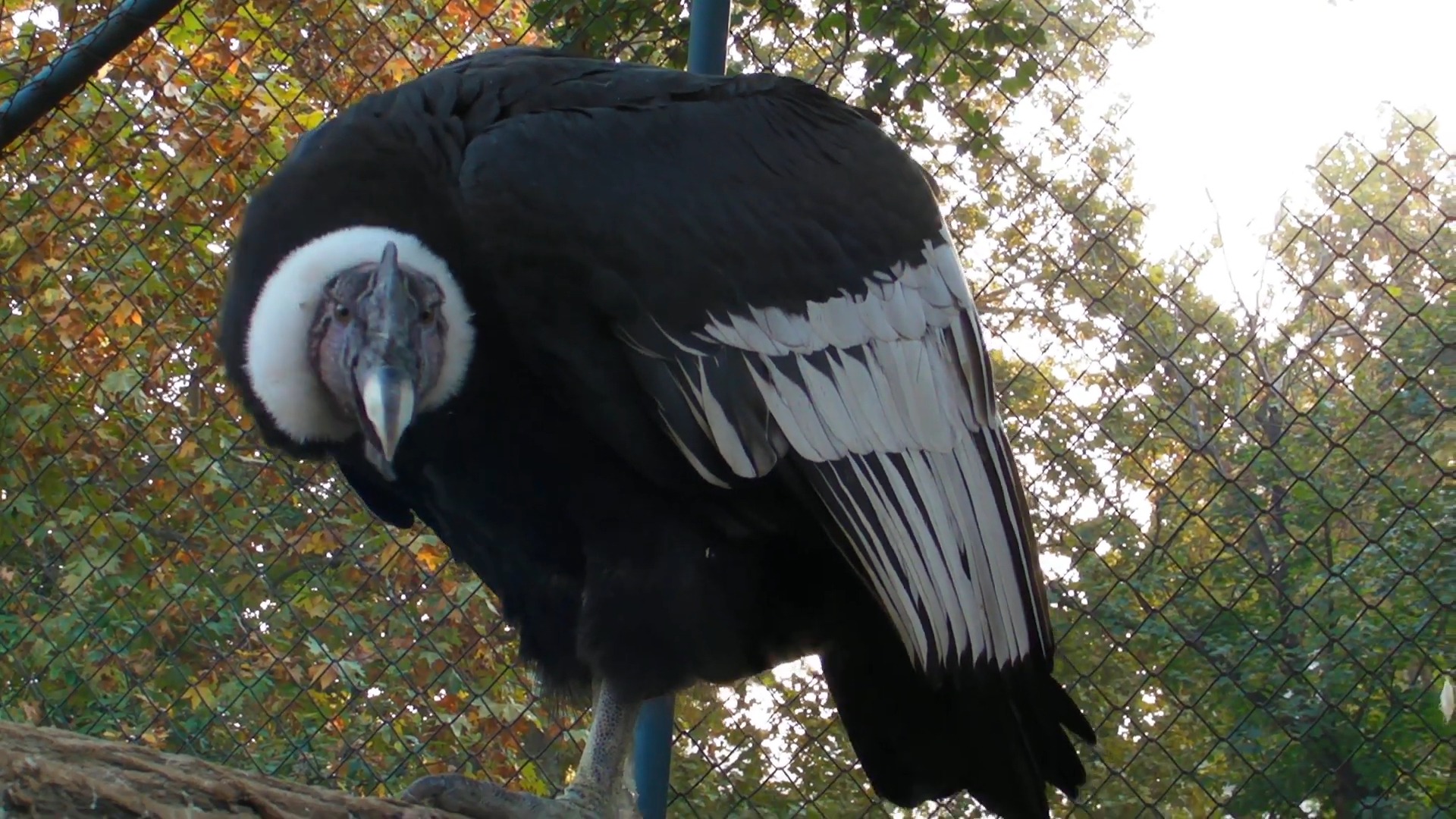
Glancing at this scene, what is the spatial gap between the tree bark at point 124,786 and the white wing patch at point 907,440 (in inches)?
27.8

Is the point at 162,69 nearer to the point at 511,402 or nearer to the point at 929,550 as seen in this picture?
the point at 511,402

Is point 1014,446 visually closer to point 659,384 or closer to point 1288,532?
point 1288,532

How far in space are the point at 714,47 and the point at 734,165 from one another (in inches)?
23.5

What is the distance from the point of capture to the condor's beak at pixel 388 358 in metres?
1.80

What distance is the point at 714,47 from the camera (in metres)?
2.55

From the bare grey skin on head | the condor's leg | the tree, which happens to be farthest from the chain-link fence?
the bare grey skin on head

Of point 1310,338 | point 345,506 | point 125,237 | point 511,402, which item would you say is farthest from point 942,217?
point 345,506

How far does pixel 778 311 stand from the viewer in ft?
6.50

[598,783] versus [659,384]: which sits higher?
[659,384]

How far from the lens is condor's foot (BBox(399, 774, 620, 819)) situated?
1840mm

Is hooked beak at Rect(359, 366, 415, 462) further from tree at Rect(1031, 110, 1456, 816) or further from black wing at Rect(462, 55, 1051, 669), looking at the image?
tree at Rect(1031, 110, 1456, 816)

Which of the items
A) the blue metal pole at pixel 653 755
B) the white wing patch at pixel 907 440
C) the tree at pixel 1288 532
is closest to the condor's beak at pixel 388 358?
the white wing patch at pixel 907 440

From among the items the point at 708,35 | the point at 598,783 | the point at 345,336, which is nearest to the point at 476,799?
the point at 598,783

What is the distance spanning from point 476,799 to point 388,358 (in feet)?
2.01
